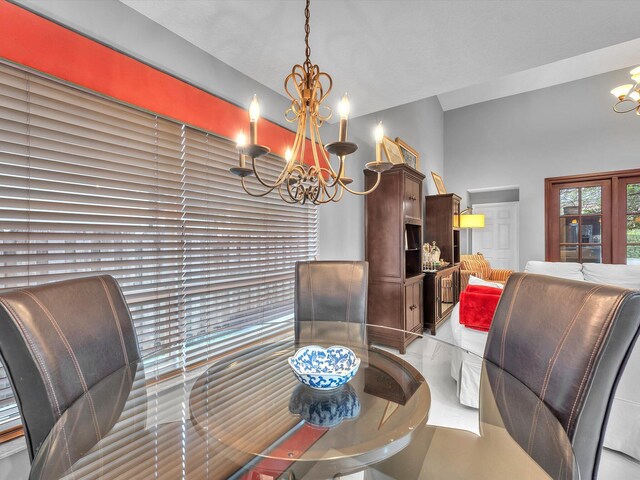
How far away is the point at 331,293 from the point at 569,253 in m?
5.34

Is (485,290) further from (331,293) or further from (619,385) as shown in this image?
(331,293)

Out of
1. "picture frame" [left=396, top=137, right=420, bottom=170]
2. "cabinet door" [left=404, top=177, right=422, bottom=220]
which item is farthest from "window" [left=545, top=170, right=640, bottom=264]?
"cabinet door" [left=404, top=177, right=422, bottom=220]

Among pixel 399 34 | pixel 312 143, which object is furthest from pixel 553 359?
pixel 399 34

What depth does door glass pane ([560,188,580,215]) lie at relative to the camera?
4.95 m

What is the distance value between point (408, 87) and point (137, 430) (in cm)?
242

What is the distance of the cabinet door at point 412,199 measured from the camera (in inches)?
121

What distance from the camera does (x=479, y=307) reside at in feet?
6.85

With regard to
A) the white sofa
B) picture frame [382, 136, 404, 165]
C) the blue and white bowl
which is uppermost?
picture frame [382, 136, 404, 165]

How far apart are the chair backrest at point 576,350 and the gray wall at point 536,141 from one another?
210 inches

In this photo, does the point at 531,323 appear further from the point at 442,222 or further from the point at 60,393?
the point at 442,222

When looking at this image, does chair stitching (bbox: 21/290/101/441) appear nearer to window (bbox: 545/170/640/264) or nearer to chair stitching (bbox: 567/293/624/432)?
chair stitching (bbox: 567/293/624/432)

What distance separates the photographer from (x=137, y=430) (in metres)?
0.85

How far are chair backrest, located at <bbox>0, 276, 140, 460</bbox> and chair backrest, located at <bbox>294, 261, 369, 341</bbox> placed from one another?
0.97 metres

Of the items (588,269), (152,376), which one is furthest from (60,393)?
(588,269)
